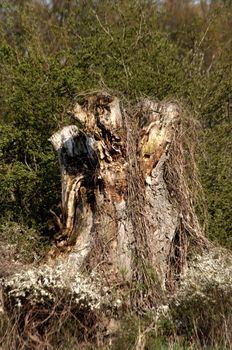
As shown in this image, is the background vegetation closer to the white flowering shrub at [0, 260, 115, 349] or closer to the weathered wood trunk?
the weathered wood trunk

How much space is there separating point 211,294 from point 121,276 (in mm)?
1004

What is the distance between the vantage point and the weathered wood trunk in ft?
24.8

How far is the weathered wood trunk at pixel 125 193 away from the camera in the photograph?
755 centimetres

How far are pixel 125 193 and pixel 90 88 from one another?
12.5ft

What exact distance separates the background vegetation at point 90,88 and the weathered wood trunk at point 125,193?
1925 millimetres

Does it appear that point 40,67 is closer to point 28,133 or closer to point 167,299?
point 28,133

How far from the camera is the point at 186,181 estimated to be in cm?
841

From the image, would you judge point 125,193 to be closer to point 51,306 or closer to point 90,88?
point 51,306

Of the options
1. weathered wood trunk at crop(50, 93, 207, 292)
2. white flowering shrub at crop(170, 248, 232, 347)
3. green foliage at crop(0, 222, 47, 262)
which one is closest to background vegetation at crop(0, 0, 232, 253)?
green foliage at crop(0, 222, 47, 262)

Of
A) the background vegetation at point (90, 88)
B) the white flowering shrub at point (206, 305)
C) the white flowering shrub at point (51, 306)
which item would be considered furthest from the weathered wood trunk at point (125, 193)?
the background vegetation at point (90, 88)

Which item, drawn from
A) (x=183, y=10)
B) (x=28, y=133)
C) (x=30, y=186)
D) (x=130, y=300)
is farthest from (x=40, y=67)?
(x=183, y=10)

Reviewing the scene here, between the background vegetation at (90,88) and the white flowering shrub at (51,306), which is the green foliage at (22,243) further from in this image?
the white flowering shrub at (51,306)

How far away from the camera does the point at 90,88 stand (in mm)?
11125

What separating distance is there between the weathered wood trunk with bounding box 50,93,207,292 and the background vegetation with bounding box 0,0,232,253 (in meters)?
1.92
